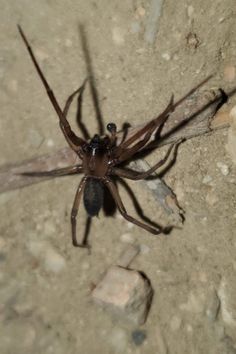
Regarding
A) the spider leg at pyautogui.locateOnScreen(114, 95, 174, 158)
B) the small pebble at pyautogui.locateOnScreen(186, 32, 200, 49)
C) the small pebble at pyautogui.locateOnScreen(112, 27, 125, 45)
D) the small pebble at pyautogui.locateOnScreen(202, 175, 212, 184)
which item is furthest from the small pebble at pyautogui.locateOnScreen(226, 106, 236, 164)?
the small pebble at pyautogui.locateOnScreen(112, 27, 125, 45)

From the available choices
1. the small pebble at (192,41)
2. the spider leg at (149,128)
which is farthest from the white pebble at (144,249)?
the small pebble at (192,41)

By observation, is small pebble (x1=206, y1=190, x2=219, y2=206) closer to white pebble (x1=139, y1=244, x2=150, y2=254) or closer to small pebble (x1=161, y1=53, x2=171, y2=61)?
white pebble (x1=139, y1=244, x2=150, y2=254)

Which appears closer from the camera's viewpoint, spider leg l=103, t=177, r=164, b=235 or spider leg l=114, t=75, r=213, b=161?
spider leg l=114, t=75, r=213, b=161

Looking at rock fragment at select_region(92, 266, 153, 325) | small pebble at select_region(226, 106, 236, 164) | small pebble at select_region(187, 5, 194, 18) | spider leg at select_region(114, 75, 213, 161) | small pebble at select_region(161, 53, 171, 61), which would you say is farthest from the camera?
small pebble at select_region(161, 53, 171, 61)

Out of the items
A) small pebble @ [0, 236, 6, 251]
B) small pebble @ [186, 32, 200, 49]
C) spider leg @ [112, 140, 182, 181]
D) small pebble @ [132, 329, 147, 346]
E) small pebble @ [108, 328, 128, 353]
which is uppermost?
small pebble @ [186, 32, 200, 49]

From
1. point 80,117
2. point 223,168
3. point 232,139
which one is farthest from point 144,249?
point 80,117

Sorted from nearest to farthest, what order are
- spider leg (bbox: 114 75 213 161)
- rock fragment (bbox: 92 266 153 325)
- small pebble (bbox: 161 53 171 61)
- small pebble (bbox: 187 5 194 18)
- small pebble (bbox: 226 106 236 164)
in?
spider leg (bbox: 114 75 213 161)
rock fragment (bbox: 92 266 153 325)
small pebble (bbox: 226 106 236 164)
small pebble (bbox: 187 5 194 18)
small pebble (bbox: 161 53 171 61)

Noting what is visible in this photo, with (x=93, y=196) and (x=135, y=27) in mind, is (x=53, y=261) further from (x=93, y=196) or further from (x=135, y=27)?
(x=135, y=27)
